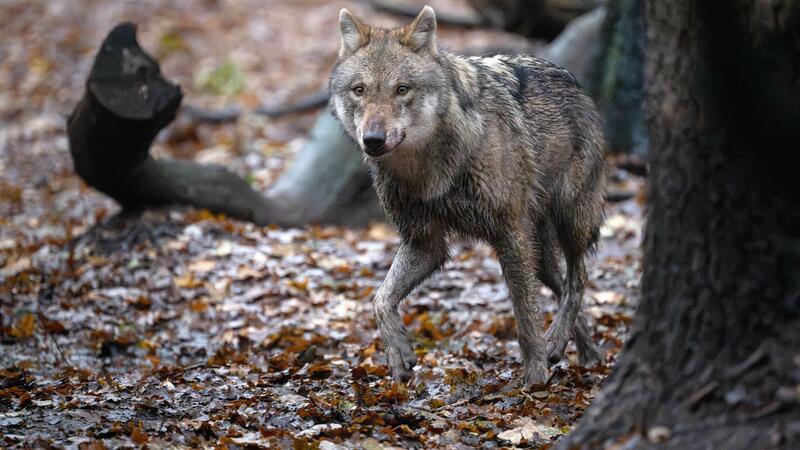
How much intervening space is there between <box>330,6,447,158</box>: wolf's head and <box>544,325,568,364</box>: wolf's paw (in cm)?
191

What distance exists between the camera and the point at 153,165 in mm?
9500

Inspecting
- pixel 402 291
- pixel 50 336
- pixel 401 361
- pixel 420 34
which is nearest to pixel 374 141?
pixel 420 34

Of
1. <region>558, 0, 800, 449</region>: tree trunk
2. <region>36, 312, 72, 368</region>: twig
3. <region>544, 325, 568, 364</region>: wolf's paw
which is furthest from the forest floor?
<region>558, 0, 800, 449</region>: tree trunk

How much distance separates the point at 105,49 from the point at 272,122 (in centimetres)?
559

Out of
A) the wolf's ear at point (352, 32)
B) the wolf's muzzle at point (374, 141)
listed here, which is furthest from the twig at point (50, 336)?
the wolf's ear at point (352, 32)

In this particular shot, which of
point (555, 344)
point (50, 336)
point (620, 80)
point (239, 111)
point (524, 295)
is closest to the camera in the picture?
point (524, 295)

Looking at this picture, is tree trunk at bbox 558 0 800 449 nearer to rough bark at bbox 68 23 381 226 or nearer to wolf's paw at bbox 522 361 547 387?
wolf's paw at bbox 522 361 547 387

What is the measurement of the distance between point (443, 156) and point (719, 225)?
2.38 metres

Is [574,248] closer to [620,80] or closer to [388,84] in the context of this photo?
[388,84]

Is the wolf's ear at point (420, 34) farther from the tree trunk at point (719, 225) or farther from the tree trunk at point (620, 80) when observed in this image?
the tree trunk at point (620, 80)

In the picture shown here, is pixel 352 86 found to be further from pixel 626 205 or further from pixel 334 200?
pixel 626 205

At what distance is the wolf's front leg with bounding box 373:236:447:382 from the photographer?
5965 mm

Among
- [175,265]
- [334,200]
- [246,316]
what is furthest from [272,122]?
[246,316]

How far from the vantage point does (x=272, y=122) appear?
46.3ft
